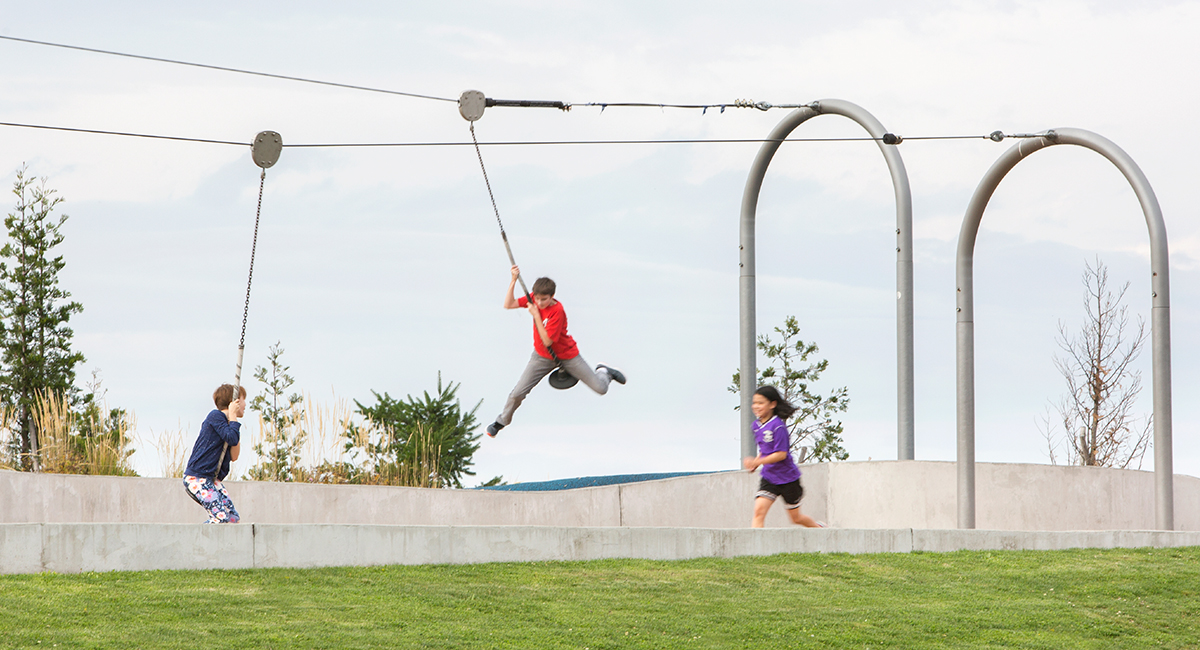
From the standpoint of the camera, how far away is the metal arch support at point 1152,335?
16453mm

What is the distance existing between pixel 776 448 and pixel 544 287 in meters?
2.92

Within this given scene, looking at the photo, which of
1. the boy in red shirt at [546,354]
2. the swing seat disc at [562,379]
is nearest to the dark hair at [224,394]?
the boy in red shirt at [546,354]

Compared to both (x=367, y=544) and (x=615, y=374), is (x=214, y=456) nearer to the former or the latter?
(x=367, y=544)

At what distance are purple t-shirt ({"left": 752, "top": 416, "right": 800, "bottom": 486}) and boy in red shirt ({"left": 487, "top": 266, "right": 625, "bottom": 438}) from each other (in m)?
2.15

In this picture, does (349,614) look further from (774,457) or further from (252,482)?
(252,482)

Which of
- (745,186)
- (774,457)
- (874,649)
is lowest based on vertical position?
(874,649)

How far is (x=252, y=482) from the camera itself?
17078 mm

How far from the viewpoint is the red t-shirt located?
14367mm

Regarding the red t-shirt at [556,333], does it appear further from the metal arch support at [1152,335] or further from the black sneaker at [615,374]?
the metal arch support at [1152,335]

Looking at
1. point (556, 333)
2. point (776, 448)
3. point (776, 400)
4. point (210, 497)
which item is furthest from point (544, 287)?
point (210, 497)

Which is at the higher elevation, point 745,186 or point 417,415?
point 745,186

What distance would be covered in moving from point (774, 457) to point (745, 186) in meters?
6.25

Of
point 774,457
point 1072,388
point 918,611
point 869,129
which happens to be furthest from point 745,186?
point 1072,388

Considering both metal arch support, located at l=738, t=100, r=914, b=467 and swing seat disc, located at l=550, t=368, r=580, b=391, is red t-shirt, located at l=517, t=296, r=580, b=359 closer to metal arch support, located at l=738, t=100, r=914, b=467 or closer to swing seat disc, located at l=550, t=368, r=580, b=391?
swing seat disc, located at l=550, t=368, r=580, b=391
